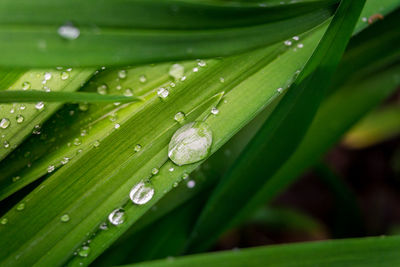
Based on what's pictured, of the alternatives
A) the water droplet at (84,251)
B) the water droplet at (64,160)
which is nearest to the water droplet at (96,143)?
the water droplet at (64,160)

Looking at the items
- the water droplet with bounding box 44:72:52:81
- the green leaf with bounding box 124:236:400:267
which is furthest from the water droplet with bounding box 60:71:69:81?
the green leaf with bounding box 124:236:400:267

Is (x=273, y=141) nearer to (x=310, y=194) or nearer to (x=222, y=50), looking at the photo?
(x=222, y=50)

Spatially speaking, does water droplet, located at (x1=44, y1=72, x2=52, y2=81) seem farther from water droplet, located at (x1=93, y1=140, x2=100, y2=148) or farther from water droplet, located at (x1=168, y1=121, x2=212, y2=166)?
water droplet, located at (x1=168, y1=121, x2=212, y2=166)

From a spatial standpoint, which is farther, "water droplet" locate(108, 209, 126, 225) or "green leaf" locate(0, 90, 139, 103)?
"water droplet" locate(108, 209, 126, 225)

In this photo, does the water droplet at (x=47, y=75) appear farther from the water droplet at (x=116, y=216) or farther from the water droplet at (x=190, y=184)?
the water droplet at (x=190, y=184)

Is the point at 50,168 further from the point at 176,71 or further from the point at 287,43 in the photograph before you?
the point at 287,43

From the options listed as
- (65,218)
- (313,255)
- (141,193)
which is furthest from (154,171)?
(313,255)
